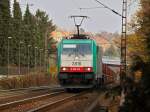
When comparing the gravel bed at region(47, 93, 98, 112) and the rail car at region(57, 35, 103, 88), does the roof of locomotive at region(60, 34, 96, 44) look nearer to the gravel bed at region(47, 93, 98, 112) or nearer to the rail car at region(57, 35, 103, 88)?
the rail car at region(57, 35, 103, 88)

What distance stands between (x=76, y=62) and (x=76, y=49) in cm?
90

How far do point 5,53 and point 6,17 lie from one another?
7163 millimetres

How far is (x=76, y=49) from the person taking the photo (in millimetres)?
32875

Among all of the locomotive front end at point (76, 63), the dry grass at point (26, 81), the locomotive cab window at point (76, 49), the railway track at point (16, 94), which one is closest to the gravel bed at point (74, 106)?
the railway track at point (16, 94)

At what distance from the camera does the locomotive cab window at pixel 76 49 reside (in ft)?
108

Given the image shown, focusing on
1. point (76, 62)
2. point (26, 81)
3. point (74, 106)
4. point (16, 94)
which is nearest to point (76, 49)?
point (76, 62)

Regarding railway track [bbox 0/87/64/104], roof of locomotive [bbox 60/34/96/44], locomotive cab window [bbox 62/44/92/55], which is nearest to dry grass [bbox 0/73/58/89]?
railway track [bbox 0/87/64/104]

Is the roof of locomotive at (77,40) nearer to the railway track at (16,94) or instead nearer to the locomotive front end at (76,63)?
the locomotive front end at (76,63)

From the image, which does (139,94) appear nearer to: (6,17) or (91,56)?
(91,56)

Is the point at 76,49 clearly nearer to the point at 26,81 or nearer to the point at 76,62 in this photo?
the point at 76,62

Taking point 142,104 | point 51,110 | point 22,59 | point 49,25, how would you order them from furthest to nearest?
point 49,25 < point 22,59 < point 51,110 < point 142,104

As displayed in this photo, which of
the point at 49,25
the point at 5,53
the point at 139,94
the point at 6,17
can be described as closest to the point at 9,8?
the point at 6,17

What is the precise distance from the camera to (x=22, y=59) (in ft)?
361

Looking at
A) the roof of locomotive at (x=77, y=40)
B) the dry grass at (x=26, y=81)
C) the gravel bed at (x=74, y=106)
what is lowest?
the dry grass at (x=26, y=81)
